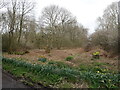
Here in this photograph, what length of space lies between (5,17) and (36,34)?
7313mm

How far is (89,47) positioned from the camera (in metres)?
19.1

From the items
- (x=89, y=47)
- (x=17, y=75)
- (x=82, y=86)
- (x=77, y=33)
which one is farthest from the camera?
(x=77, y=33)

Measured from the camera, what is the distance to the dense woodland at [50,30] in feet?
54.7

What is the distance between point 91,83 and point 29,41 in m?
20.3

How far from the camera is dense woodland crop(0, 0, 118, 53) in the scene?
16.7m

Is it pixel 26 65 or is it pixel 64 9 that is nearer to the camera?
pixel 26 65

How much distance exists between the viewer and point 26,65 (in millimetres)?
6652

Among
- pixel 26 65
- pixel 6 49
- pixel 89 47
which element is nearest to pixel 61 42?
pixel 89 47

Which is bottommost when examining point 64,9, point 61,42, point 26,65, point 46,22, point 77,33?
point 26,65

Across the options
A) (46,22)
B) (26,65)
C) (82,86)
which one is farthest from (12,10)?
(82,86)

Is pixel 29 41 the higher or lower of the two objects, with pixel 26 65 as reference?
higher

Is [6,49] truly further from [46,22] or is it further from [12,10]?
[46,22]

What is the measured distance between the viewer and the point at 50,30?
2195 cm

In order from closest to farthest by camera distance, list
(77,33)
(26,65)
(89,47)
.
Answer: (26,65)
(89,47)
(77,33)
